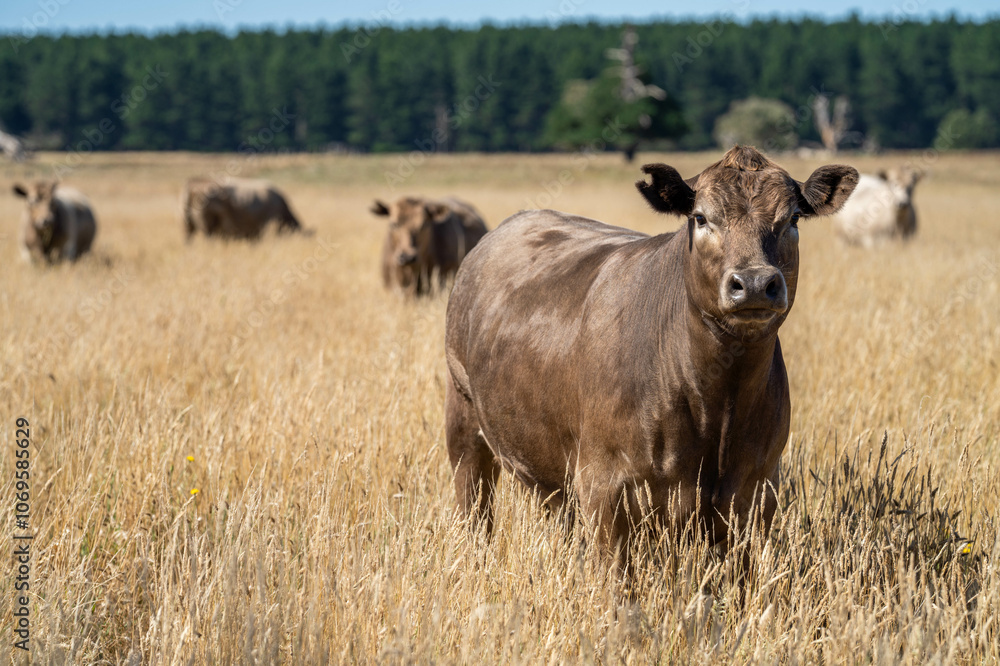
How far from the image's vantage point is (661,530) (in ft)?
8.53

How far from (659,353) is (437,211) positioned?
7.62 metres

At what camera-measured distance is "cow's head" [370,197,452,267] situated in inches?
370

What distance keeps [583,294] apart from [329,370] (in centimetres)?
271

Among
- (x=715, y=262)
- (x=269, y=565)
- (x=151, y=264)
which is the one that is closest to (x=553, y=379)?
(x=715, y=262)

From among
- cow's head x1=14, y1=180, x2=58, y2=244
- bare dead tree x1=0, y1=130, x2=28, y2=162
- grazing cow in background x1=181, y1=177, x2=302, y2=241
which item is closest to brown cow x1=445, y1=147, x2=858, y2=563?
cow's head x1=14, y1=180, x2=58, y2=244

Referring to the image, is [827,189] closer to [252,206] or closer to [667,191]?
[667,191]

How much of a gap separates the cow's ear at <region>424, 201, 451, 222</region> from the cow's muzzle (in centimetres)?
783

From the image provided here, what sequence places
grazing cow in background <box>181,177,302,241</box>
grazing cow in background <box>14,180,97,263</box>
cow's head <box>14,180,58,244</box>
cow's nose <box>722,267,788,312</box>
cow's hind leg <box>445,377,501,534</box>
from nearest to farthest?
1. cow's nose <box>722,267,788,312</box>
2. cow's hind leg <box>445,377,501,534</box>
3. cow's head <box>14,180,58,244</box>
4. grazing cow in background <box>14,180,97,263</box>
5. grazing cow in background <box>181,177,302,241</box>

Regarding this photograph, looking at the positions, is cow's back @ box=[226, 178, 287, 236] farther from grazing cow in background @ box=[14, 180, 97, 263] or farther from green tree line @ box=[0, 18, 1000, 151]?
green tree line @ box=[0, 18, 1000, 151]

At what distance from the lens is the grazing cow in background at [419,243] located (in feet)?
30.9

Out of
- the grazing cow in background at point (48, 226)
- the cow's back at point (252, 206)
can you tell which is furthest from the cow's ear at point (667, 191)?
the cow's back at point (252, 206)

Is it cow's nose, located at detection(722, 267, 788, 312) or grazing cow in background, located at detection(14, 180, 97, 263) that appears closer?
cow's nose, located at detection(722, 267, 788, 312)

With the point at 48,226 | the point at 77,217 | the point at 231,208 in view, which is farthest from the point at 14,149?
the point at 48,226

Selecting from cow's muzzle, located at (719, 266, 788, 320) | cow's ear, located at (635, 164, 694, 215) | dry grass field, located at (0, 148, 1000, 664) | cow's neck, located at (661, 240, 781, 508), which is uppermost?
cow's ear, located at (635, 164, 694, 215)
